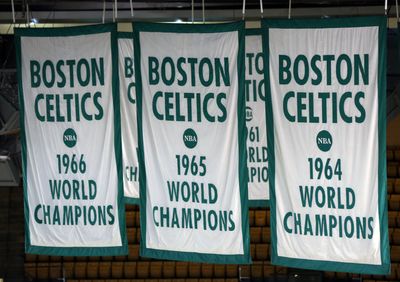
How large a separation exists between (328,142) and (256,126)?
2936mm

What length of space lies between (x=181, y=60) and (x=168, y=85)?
351 millimetres

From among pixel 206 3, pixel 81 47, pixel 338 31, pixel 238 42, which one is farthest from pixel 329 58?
pixel 206 3

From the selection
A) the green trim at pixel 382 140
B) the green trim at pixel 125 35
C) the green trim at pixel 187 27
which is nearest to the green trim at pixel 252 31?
the green trim at pixel 125 35

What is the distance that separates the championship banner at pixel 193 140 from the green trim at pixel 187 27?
1 cm

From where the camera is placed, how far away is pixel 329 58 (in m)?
10.7

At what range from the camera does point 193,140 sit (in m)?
11.4

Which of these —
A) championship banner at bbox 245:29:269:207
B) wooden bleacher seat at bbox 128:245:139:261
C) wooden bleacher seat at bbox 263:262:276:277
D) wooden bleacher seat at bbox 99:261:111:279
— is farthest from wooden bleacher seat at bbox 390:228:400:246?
championship banner at bbox 245:29:269:207

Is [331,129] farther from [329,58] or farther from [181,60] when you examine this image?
[181,60]

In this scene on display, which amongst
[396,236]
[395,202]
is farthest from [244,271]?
[395,202]

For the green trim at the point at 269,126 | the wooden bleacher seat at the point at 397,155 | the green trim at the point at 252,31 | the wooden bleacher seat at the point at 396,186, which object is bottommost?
the wooden bleacher seat at the point at 396,186

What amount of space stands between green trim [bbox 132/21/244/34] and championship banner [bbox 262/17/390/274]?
15.7 inches

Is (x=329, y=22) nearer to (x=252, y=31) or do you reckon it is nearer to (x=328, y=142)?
(x=328, y=142)

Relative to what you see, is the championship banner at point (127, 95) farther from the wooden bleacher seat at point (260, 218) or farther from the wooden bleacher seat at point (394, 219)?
the wooden bleacher seat at point (394, 219)

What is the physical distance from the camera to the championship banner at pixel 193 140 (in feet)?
36.7
